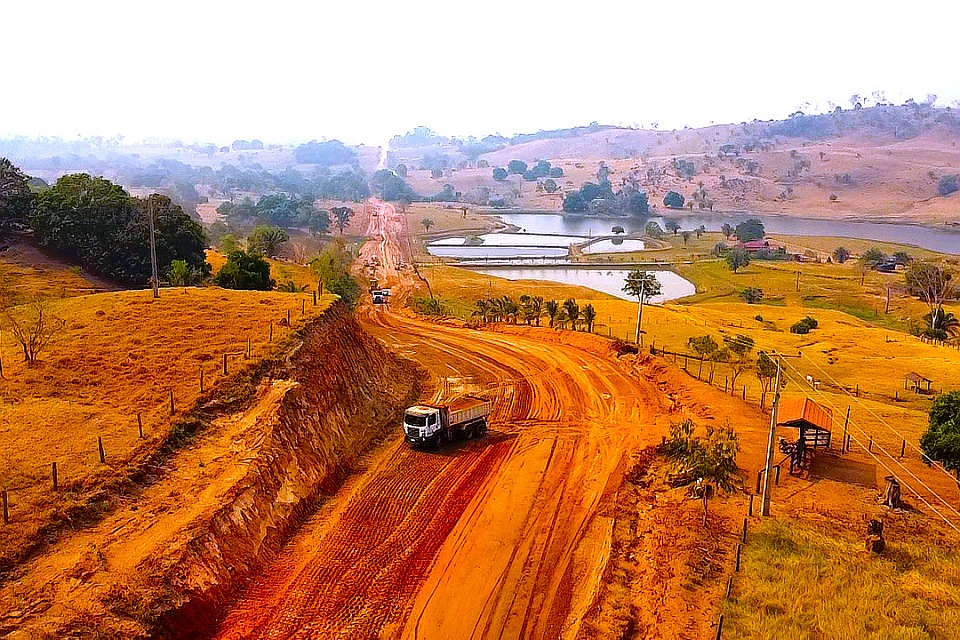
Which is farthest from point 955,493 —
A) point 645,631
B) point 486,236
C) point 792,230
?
point 792,230

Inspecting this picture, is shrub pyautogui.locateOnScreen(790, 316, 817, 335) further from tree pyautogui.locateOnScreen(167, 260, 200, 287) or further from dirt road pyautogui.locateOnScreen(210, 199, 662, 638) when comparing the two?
tree pyautogui.locateOnScreen(167, 260, 200, 287)

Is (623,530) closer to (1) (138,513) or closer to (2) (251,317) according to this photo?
(1) (138,513)

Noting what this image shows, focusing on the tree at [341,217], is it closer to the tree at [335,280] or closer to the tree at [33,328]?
the tree at [335,280]

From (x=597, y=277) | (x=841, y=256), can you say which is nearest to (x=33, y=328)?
(x=597, y=277)

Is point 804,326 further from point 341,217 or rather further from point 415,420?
point 341,217

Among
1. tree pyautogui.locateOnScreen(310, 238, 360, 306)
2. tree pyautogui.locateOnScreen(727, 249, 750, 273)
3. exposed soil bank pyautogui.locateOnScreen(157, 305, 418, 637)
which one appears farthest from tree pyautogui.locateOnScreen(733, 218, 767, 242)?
exposed soil bank pyautogui.locateOnScreen(157, 305, 418, 637)
